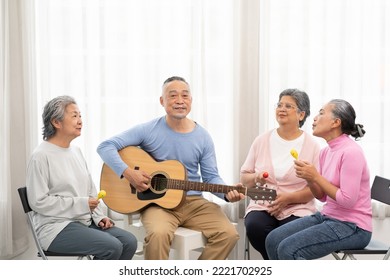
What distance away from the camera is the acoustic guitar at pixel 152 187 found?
2.85 metres

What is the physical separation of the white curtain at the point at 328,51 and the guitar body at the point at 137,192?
0.93 m

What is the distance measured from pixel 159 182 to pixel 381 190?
118cm

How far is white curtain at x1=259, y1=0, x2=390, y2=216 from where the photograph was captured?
3.51 meters

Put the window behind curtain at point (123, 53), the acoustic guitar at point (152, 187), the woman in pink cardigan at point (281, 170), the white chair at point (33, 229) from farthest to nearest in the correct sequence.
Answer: the window behind curtain at point (123, 53) < the woman in pink cardigan at point (281, 170) < the acoustic guitar at point (152, 187) < the white chair at point (33, 229)

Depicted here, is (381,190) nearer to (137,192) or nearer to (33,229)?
(137,192)

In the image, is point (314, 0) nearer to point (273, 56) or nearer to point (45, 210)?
point (273, 56)

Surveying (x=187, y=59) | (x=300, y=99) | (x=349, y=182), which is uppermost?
(x=187, y=59)

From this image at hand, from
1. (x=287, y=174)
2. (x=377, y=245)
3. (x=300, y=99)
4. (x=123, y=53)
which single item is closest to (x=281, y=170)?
(x=287, y=174)

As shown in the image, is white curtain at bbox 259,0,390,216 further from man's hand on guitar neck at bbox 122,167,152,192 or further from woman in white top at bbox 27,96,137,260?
woman in white top at bbox 27,96,137,260

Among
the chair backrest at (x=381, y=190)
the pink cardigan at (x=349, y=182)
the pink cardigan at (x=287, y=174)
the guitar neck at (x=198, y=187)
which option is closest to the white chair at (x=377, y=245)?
the chair backrest at (x=381, y=190)

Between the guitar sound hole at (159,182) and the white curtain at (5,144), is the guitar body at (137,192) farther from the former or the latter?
the white curtain at (5,144)

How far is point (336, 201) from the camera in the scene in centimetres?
265

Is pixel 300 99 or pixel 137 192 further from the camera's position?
pixel 300 99

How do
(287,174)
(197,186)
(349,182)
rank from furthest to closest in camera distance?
1. (287,174)
2. (197,186)
3. (349,182)
